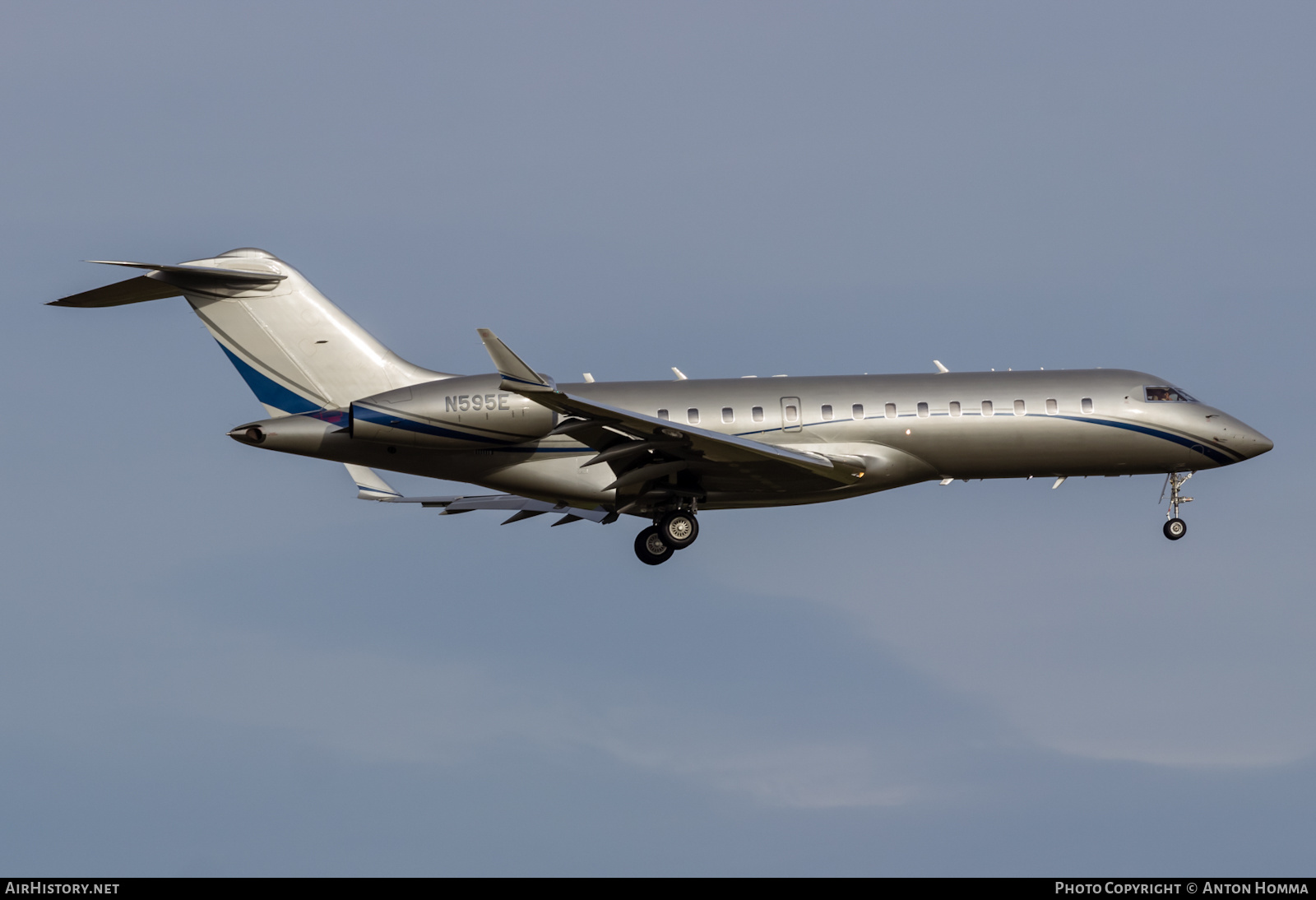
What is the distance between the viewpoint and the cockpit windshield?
28.8 m

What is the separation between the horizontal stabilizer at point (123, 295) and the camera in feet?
85.6

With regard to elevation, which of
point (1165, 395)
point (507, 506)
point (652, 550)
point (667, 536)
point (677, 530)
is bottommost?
point (652, 550)

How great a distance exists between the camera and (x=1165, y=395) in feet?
94.8

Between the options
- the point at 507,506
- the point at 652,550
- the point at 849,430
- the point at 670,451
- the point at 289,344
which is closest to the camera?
the point at 670,451

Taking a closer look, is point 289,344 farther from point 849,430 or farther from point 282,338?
point 849,430

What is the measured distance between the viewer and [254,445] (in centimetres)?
2655

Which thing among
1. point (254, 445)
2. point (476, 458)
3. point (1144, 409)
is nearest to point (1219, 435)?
point (1144, 409)

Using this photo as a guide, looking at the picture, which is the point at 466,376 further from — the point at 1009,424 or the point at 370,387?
the point at 1009,424

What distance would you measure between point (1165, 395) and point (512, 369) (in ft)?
45.6

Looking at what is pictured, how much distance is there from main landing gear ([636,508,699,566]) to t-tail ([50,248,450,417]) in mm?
5259

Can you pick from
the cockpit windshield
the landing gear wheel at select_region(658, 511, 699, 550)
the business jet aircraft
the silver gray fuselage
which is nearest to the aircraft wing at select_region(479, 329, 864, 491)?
the business jet aircraft

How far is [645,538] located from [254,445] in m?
7.49

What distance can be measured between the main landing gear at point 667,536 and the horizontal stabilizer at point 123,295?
397 inches

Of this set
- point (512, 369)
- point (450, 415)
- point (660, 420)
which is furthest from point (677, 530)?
point (512, 369)
